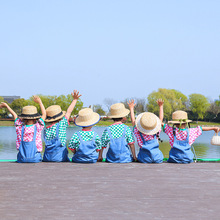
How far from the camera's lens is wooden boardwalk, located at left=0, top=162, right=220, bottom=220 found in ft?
11.6

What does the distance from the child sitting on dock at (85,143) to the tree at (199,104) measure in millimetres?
76141

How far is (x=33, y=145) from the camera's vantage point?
6.29 meters

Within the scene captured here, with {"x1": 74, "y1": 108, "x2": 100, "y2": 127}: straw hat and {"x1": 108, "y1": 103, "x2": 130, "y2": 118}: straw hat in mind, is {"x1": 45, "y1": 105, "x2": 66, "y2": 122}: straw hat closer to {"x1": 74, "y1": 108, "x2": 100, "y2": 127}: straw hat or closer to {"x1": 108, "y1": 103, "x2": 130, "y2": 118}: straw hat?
{"x1": 74, "y1": 108, "x2": 100, "y2": 127}: straw hat

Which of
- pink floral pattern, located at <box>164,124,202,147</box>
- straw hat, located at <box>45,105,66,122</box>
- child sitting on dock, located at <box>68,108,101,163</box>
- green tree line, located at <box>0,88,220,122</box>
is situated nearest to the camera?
child sitting on dock, located at <box>68,108,101,163</box>

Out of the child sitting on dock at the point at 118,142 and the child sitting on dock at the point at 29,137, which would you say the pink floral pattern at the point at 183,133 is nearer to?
the child sitting on dock at the point at 118,142

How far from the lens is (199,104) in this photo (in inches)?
3221

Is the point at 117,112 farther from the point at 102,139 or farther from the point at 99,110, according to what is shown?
the point at 99,110

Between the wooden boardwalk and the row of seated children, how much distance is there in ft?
0.92

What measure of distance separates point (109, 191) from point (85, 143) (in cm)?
192

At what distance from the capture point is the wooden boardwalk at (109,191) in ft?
11.6

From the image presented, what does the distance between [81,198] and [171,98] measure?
75504 millimetres

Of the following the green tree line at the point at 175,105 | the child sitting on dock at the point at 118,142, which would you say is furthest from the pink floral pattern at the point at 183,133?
the green tree line at the point at 175,105

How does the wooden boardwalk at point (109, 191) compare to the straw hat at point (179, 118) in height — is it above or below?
below

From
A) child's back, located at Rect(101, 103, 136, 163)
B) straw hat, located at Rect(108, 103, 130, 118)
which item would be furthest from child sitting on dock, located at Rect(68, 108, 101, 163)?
straw hat, located at Rect(108, 103, 130, 118)
